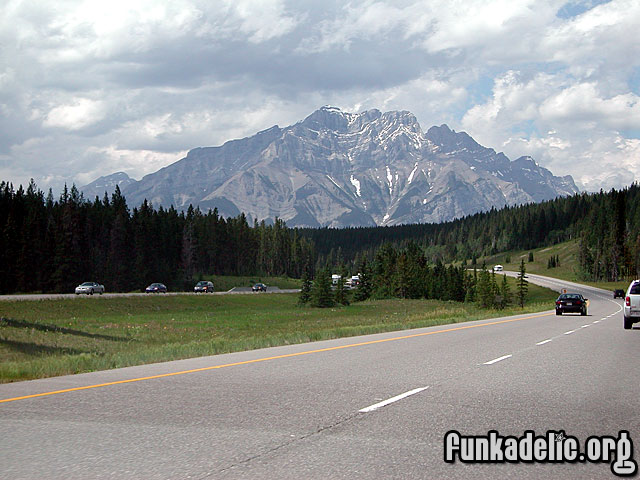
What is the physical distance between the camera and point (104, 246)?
429 ft

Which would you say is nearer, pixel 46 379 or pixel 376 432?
pixel 376 432

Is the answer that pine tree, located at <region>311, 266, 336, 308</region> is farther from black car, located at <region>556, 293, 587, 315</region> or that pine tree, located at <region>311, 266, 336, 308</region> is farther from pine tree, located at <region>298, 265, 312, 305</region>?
black car, located at <region>556, 293, 587, 315</region>

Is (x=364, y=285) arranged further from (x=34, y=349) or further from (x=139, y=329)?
(x=34, y=349)

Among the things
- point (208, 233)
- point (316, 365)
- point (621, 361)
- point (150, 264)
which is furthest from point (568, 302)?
point (208, 233)

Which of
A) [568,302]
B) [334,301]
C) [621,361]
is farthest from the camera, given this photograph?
[334,301]

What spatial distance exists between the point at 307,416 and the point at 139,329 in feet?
137

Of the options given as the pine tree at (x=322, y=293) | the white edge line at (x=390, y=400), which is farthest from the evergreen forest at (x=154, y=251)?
the white edge line at (x=390, y=400)

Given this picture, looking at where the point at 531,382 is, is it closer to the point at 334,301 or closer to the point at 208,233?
the point at 334,301

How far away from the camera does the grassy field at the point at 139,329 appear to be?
58.0 ft

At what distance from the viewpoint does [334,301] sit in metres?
97.5

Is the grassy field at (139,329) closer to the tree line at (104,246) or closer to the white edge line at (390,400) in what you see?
the white edge line at (390,400)

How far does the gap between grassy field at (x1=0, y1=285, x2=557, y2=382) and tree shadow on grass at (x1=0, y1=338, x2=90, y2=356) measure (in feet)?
0.15

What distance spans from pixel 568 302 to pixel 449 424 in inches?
1631

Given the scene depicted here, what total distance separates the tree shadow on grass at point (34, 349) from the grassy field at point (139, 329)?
5 cm
